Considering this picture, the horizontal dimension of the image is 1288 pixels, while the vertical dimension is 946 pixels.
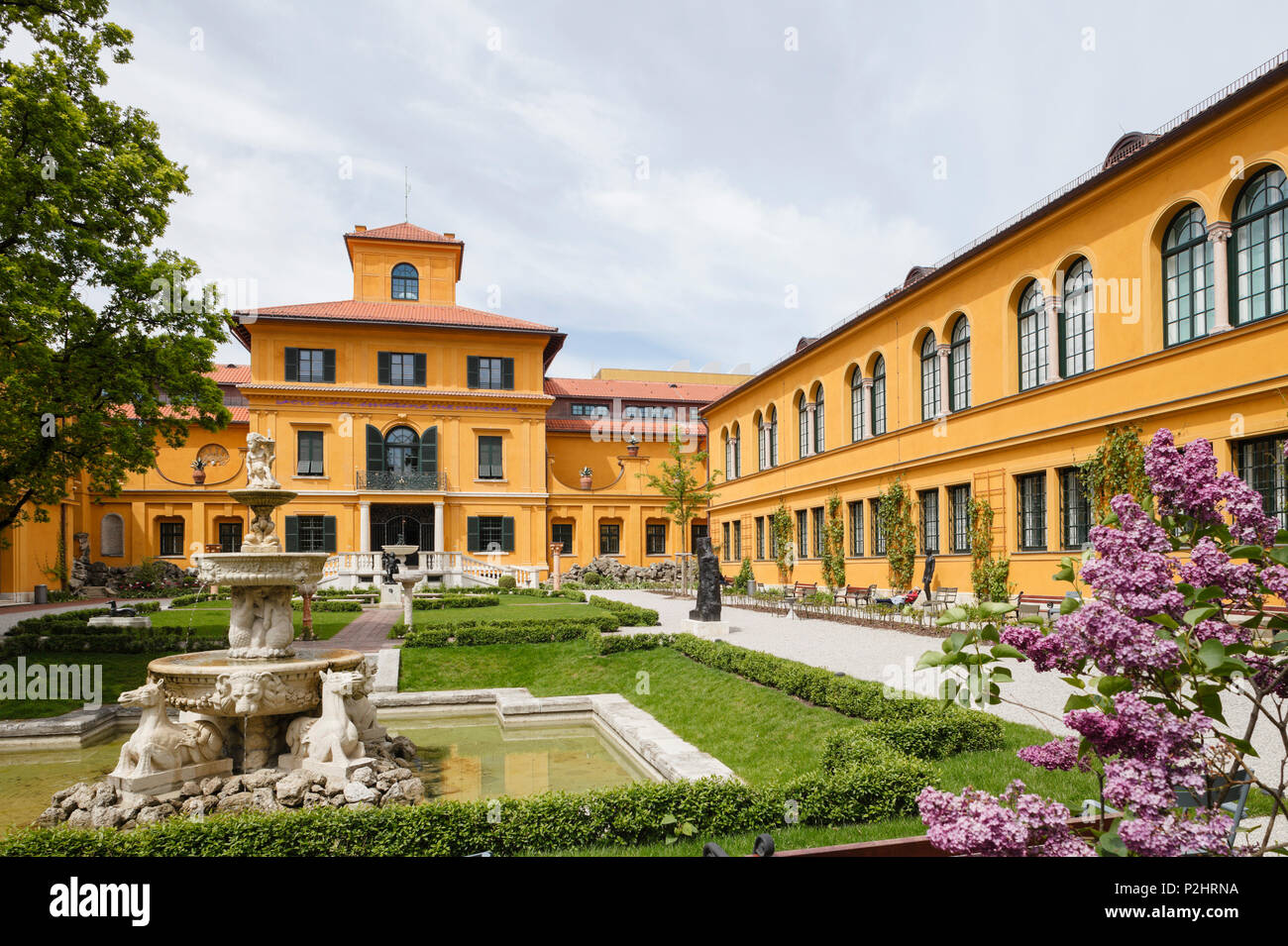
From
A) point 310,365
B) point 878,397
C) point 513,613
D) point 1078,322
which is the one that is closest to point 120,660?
point 513,613

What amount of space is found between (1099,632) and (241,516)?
147ft

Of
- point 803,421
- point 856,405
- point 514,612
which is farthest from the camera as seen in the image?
point 803,421

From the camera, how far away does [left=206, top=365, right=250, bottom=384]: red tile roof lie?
44.0 m

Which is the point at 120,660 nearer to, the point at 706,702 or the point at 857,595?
the point at 706,702

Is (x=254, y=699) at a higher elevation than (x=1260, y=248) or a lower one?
lower

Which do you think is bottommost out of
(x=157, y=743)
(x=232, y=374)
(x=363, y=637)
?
(x=363, y=637)

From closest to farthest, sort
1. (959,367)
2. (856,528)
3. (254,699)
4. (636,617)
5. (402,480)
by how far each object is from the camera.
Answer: (254,699) → (636,617) → (959,367) → (856,528) → (402,480)

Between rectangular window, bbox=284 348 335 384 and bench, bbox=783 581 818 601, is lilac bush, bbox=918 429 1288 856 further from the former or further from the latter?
rectangular window, bbox=284 348 335 384

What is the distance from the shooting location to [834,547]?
28906 millimetres

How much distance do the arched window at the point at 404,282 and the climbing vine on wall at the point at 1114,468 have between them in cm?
3776

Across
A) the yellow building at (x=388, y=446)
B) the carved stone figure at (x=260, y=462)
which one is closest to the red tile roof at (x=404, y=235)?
the yellow building at (x=388, y=446)

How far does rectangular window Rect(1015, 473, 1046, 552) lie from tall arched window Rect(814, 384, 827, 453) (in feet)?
38.6

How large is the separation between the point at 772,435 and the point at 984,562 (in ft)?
55.8
